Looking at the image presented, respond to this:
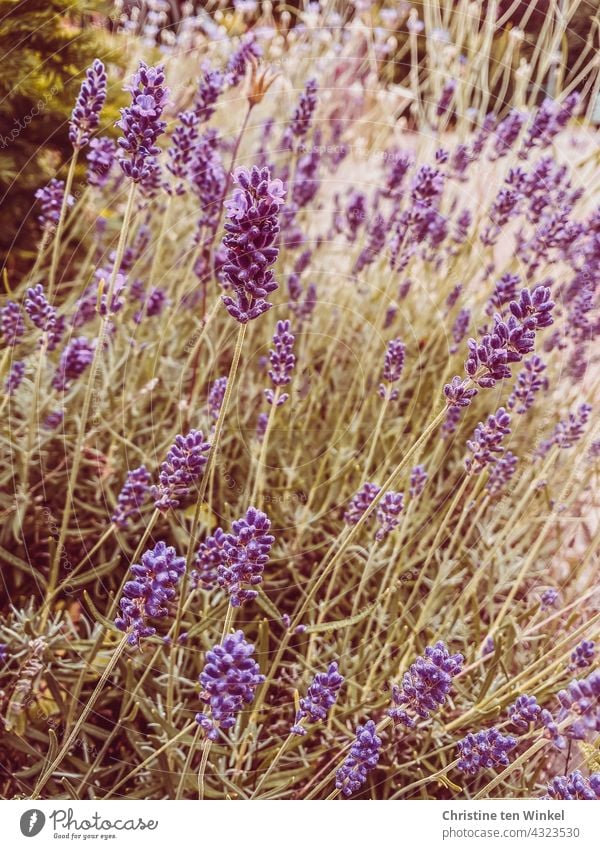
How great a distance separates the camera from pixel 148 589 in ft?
1.88

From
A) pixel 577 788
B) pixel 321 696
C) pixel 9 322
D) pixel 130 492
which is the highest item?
pixel 9 322

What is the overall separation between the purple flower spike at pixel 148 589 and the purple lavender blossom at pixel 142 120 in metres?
0.39

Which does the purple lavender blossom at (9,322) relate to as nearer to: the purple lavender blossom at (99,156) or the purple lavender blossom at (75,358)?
the purple lavender blossom at (75,358)

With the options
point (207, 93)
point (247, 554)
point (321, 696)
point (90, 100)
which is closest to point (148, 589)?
point (247, 554)

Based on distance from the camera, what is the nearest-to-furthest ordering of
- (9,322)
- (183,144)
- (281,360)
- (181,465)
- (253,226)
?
(253,226)
(181,465)
(281,360)
(183,144)
(9,322)

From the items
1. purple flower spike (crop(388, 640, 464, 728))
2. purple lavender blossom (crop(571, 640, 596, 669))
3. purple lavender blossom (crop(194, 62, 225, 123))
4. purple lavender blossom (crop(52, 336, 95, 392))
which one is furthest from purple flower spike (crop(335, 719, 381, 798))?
purple lavender blossom (crop(194, 62, 225, 123))

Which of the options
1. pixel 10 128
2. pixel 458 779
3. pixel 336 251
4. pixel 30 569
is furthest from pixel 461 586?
pixel 10 128

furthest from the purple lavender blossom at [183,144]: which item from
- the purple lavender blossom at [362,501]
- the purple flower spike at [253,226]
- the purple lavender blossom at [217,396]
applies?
the purple lavender blossom at [362,501]

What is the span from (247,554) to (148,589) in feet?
0.31

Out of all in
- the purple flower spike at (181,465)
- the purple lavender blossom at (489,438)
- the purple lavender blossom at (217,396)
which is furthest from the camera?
the purple lavender blossom at (217,396)

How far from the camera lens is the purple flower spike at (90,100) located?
757 mm

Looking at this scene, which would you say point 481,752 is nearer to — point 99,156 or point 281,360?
point 281,360

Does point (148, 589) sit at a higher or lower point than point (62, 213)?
lower
